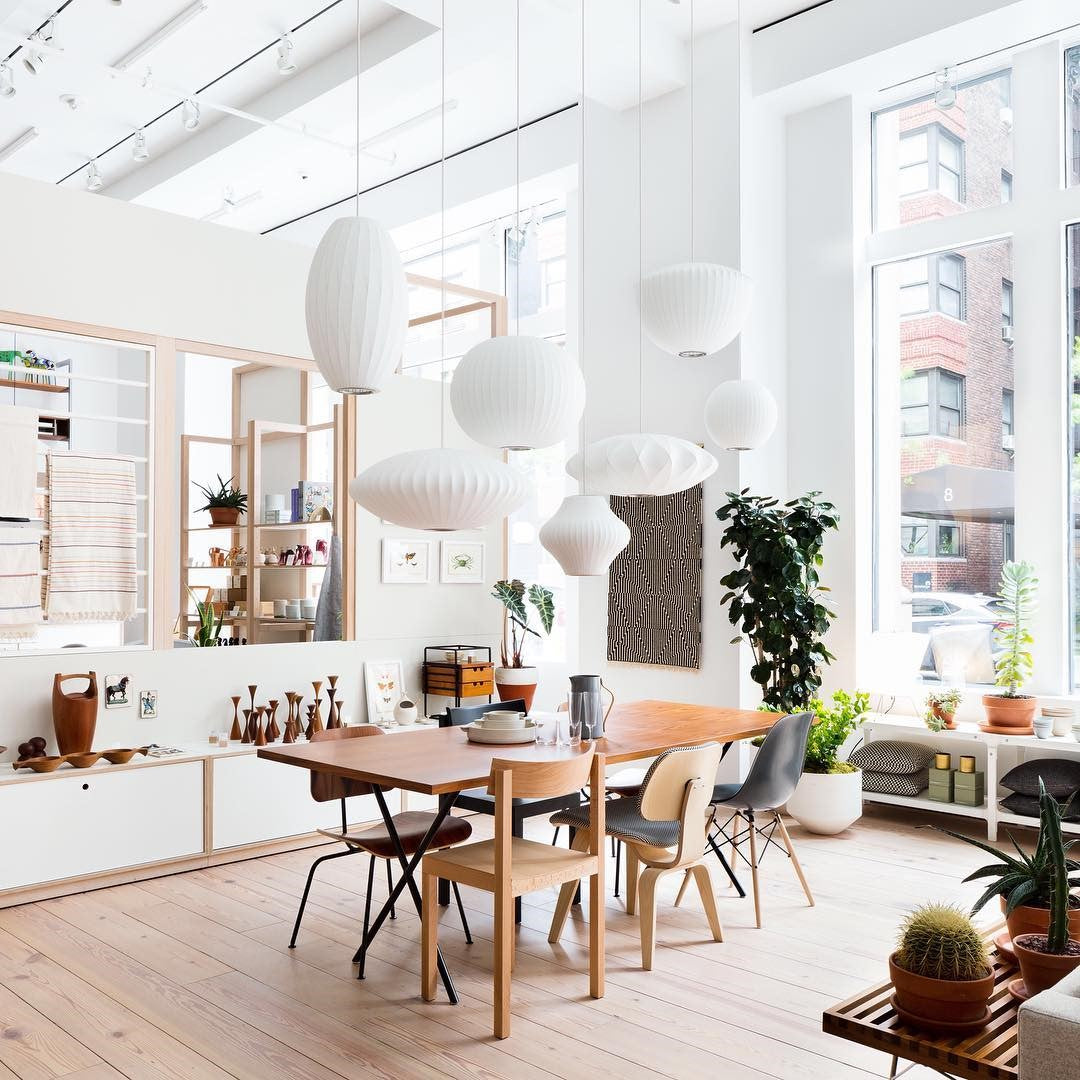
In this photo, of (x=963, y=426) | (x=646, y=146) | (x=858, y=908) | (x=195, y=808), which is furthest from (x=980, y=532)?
(x=195, y=808)

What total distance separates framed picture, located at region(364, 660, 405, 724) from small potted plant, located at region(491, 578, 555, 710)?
672mm

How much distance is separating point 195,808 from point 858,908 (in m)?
3.07

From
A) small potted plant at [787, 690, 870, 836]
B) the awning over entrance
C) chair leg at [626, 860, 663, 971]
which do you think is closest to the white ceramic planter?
small potted plant at [787, 690, 870, 836]

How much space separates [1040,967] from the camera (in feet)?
7.06

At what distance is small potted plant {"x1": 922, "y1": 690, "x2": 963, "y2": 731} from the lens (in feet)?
18.9

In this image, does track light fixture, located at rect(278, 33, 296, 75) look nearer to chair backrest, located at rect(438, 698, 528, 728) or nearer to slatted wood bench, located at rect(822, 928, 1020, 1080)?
chair backrest, located at rect(438, 698, 528, 728)

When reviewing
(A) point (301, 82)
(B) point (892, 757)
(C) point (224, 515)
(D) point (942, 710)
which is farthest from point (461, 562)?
(A) point (301, 82)

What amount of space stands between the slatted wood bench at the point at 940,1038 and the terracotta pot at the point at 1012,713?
3599mm

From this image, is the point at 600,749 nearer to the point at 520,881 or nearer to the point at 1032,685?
the point at 520,881

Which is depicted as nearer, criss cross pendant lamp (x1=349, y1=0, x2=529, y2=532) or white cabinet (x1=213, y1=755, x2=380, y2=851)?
criss cross pendant lamp (x1=349, y1=0, x2=529, y2=532)

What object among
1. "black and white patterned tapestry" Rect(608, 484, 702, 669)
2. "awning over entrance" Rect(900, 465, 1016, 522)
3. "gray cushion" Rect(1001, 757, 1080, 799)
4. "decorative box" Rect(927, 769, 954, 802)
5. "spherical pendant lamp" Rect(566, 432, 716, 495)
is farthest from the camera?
"black and white patterned tapestry" Rect(608, 484, 702, 669)

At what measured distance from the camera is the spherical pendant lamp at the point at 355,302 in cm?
285

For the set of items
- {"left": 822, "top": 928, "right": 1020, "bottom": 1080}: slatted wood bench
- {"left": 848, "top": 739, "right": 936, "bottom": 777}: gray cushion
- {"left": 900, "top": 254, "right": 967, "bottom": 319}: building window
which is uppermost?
{"left": 900, "top": 254, "right": 967, "bottom": 319}: building window

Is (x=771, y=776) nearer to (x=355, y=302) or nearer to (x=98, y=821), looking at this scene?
(x=355, y=302)
